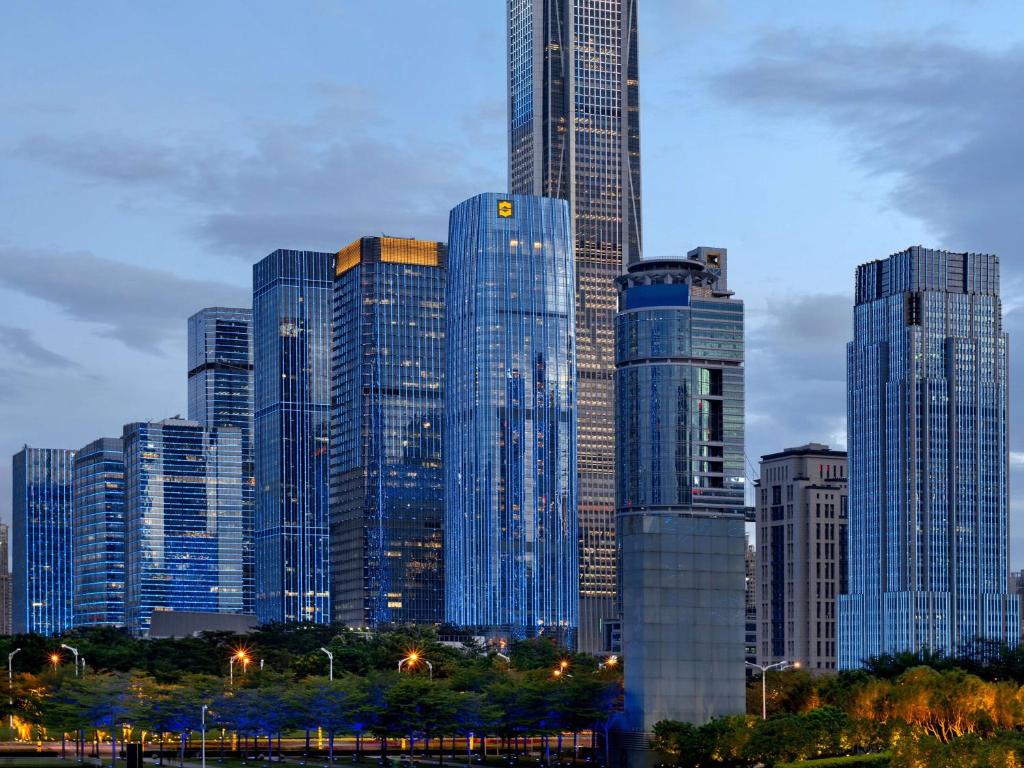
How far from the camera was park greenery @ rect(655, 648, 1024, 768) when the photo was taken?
422 feet

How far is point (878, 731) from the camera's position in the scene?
15375 cm

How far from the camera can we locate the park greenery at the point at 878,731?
129 m

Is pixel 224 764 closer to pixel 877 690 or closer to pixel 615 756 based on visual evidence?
pixel 615 756

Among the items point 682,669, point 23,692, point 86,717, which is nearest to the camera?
point 682,669

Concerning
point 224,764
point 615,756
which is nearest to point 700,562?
point 615,756

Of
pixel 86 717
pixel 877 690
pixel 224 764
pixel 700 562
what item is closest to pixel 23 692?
pixel 86 717

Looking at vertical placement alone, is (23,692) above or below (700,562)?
below

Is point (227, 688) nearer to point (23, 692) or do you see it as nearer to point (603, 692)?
point (23, 692)

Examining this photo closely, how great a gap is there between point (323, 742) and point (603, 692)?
37789 mm

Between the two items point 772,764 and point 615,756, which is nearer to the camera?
point 772,764

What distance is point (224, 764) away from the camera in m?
168

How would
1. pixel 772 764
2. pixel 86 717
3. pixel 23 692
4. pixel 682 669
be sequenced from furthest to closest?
pixel 23 692
pixel 86 717
pixel 682 669
pixel 772 764

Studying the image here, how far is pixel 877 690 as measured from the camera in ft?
557

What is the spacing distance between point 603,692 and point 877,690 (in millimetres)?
25705
